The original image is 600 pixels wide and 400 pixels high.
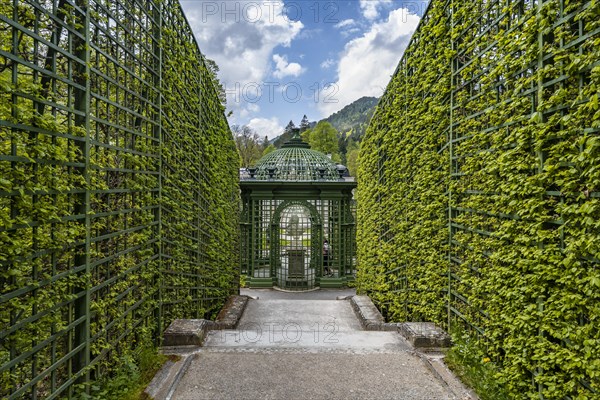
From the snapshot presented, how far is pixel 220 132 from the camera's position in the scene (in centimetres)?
775

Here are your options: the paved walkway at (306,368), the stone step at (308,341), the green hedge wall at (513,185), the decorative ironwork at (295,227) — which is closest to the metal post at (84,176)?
the paved walkway at (306,368)

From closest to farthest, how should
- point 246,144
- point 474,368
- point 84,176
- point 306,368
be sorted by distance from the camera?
point 84,176 < point 474,368 < point 306,368 < point 246,144

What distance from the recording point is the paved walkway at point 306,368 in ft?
10.4

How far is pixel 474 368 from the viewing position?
328 cm

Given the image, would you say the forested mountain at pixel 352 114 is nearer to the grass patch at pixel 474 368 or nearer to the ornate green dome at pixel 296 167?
the ornate green dome at pixel 296 167

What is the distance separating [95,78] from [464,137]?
11.3 feet

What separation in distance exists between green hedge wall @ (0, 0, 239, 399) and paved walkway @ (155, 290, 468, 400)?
29.5 inches

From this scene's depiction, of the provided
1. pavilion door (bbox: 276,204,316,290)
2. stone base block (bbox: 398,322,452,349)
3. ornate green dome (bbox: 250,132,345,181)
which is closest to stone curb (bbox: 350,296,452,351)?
stone base block (bbox: 398,322,452,349)

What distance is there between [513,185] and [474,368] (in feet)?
5.92

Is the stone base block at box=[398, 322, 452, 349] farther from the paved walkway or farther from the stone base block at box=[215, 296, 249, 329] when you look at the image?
the stone base block at box=[215, 296, 249, 329]

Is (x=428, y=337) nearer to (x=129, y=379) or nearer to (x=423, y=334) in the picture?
(x=423, y=334)

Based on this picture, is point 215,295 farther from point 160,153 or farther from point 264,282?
point 264,282

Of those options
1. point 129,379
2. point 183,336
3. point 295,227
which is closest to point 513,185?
point 129,379

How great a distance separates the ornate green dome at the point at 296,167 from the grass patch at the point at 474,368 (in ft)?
35.2
